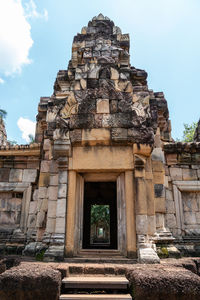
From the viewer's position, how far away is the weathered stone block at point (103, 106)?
17.6 feet

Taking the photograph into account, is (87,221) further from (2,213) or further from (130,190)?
(130,190)

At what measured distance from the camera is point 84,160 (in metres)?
5.10

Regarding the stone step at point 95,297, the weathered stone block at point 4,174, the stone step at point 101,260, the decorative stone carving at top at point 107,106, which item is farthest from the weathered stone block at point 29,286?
the weathered stone block at point 4,174

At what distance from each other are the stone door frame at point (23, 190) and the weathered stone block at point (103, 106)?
10.3ft

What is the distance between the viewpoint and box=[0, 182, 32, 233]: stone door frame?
6438 mm

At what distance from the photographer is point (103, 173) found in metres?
5.29

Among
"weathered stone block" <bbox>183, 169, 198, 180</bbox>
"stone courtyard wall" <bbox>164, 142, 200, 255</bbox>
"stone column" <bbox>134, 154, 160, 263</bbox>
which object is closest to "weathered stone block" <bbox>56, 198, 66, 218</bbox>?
"stone column" <bbox>134, 154, 160, 263</bbox>

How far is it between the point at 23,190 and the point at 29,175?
46 centimetres

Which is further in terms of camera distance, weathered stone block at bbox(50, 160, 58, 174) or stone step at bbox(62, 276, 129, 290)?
weathered stone block at bbox(50, 160, 58, 174)

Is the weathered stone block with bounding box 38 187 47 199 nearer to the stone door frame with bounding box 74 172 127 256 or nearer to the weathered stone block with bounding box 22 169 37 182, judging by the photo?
the stone door frame with bounding box 74 172 127 256

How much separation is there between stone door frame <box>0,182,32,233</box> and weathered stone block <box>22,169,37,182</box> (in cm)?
16

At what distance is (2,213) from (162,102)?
557 cm

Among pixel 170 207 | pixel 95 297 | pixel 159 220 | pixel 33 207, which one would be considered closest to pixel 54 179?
pixel 33 207

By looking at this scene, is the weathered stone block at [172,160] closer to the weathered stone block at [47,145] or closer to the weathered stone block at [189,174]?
the weathered stone block at [189,174]
